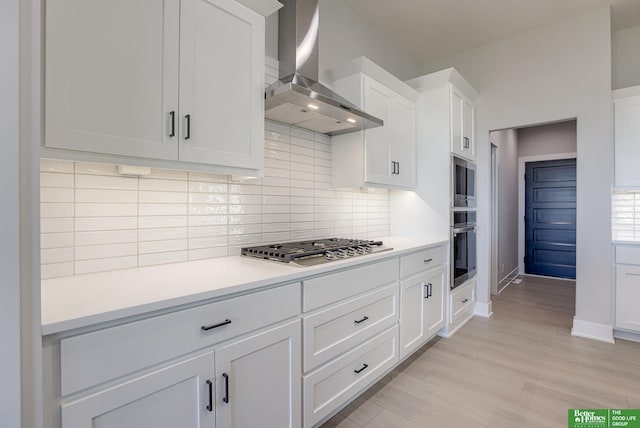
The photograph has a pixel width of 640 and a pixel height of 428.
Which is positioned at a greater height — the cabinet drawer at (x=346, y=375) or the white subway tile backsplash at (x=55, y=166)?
the white subway tile backsplash at (x=55, y=166)

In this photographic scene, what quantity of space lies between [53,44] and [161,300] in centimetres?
95

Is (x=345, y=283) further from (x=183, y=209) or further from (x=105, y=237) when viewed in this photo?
(x=105, y=237)

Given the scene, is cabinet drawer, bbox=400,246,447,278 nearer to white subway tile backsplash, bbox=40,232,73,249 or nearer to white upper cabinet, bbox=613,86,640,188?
white upper cabinet, bbox=613,86,640,188

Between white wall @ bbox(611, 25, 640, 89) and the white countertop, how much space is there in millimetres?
3644

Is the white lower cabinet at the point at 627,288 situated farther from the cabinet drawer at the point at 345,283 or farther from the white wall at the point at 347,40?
the white wall at the point at 347,40

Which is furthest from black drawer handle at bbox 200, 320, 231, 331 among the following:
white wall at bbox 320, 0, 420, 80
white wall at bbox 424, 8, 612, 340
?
white wall at bbox 424, 8, 612, 340

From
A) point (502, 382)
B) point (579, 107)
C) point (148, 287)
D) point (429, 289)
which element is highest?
point (579, 107)

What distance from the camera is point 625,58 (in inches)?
126

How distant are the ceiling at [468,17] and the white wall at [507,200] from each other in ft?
4.69

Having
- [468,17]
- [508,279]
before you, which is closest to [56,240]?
[468,17]

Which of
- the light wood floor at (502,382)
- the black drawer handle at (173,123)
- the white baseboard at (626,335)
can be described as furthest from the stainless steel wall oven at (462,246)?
the black drawer handle at (173,123)

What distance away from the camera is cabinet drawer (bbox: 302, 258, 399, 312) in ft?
5.04

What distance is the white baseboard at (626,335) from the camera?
2.85 meters

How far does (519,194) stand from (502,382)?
445 centimetres
